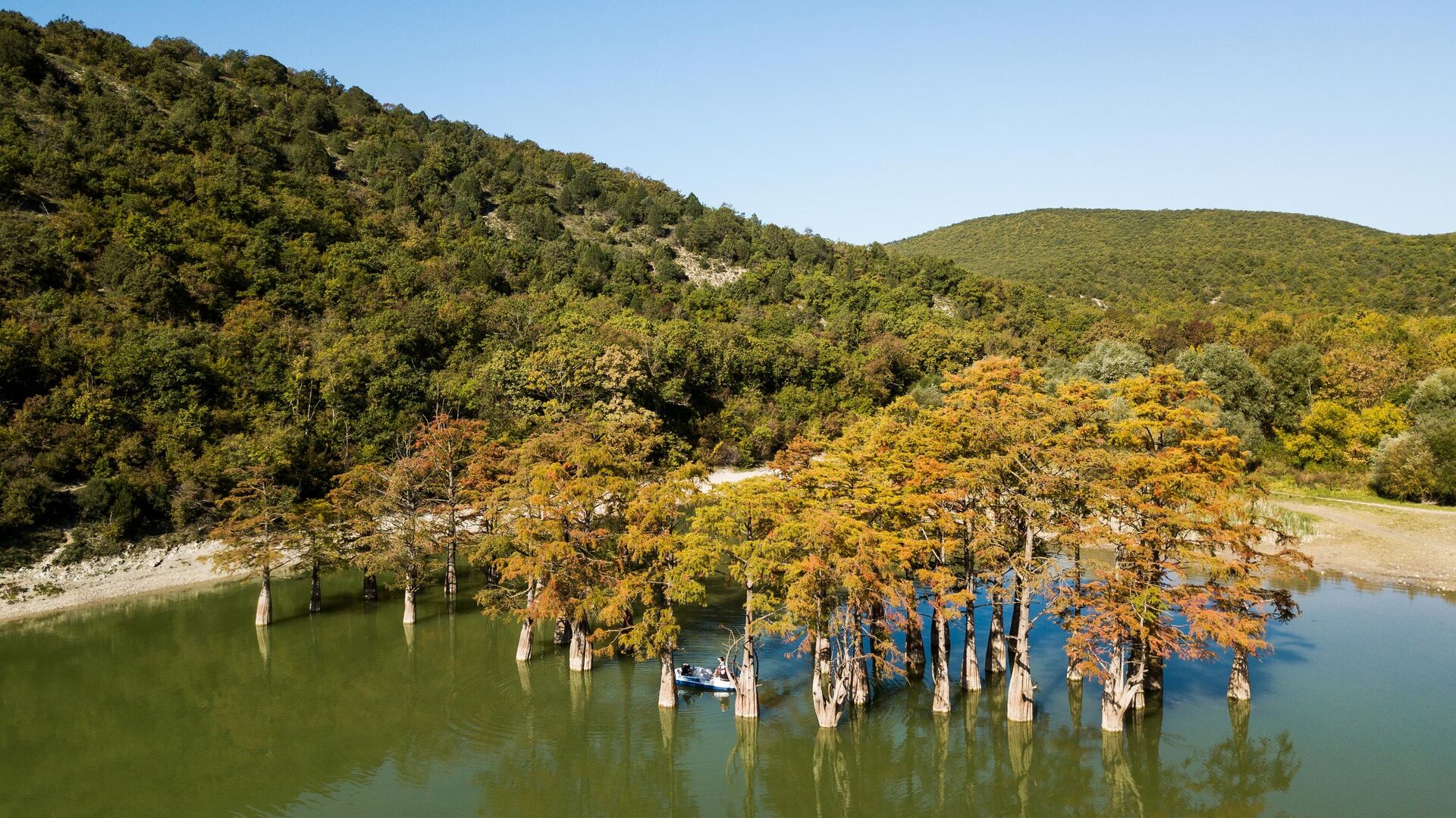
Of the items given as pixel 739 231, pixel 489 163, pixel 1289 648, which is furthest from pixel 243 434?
pixel 739 231

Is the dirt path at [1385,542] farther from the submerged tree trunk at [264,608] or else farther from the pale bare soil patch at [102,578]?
the pale bare soil patch at [102,578]

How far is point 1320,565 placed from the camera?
45.1m

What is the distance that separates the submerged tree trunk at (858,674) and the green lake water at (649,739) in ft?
2.40

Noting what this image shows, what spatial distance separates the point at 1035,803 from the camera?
22.0m

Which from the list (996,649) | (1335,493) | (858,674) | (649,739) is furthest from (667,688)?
(1335,493)

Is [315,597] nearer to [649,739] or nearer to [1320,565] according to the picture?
[649,739]

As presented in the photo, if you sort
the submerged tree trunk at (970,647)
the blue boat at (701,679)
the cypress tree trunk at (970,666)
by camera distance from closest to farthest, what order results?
the submerged tree trunk at (970,647) < the cypress tree trunk at (970,666) < the blue boat at (701,679)

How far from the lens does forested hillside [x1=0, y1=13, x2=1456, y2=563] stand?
48688 millimetres

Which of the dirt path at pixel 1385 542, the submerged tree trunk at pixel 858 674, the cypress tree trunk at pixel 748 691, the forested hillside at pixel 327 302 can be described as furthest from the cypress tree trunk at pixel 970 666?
the dirt path at pixel 1385 542

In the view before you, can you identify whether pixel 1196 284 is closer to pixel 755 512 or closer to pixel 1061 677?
pixel 1061 677

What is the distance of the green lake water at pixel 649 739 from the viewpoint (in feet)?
73.3

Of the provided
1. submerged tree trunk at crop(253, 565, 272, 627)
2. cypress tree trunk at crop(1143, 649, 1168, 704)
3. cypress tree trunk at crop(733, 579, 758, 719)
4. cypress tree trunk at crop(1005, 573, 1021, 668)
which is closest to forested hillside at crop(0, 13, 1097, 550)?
submerged tree trunk at crop(253, 565, 272, 627)

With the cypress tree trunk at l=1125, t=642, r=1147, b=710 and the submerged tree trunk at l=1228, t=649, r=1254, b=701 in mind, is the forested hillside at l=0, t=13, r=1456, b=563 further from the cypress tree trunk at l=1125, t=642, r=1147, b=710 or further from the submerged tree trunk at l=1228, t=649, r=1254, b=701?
the submerged tree trunk at l=1228, t=649, r=1254, b=701

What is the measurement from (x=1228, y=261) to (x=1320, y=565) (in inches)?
4485
